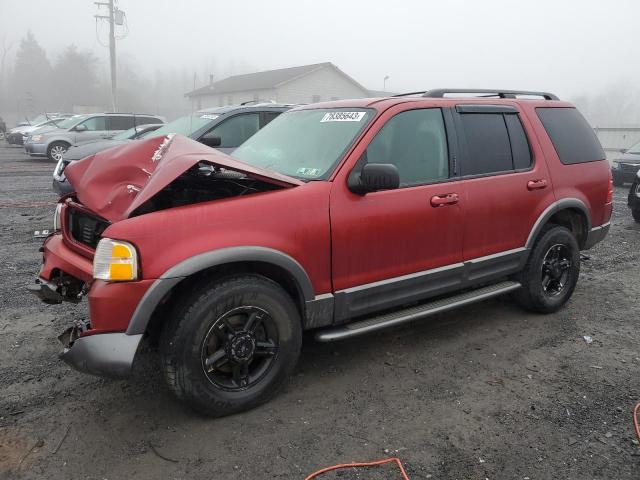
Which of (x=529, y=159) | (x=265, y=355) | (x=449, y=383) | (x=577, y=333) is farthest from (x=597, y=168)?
(x=265, y=355)

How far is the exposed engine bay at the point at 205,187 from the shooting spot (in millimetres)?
3092

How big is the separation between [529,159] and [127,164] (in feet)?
10.7

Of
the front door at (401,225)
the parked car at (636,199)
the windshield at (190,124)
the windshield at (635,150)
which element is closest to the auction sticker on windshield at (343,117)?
the front door at (401,225)

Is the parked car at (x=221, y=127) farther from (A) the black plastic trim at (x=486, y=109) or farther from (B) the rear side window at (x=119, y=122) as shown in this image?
(B) the rear side window at (x=119, y=122)

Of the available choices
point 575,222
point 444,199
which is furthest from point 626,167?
point 444,199

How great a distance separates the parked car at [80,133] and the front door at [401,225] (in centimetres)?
1495

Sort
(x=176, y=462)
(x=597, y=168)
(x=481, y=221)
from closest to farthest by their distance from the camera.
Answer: (x=176, y=462)
(x=481, y=221)
(x=597, y=168)

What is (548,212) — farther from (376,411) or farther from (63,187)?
(63,187)

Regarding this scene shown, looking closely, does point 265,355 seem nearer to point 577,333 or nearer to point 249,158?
point 249,158

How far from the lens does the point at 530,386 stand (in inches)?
136

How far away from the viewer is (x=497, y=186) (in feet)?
13.2

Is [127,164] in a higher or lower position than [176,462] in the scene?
higher

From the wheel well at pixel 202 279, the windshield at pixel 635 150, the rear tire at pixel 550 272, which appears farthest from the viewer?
the windshield at pixel 635 150

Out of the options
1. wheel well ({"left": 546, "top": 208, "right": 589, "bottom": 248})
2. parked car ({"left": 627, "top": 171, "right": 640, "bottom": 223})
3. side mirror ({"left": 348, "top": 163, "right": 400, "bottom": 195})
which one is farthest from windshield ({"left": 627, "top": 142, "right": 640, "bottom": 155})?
side mirror ({"left": 348, "top": 163, "right": 400, "bottom": 195})
